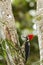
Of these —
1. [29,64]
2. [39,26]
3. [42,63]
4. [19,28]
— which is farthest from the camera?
[19,28]

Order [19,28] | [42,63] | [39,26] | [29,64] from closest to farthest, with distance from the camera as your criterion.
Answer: [42,63], [39,26], [29,64], [19,28]

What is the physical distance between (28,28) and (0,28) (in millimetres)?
1658

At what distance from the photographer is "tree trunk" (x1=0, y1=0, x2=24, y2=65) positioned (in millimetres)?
2031

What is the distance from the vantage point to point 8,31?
2117 millimetres

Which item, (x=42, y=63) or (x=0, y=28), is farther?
(x=0, y=28)

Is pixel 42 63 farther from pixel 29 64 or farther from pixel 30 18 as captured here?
pixel 30 18

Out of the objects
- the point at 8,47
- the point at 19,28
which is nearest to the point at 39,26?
the point at 8,47

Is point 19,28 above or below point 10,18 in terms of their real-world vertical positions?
below

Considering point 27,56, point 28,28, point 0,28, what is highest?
point 0,28

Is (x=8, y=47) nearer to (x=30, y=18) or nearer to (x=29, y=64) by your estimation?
(x=29, y=64)

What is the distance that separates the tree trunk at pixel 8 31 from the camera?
2031 mm

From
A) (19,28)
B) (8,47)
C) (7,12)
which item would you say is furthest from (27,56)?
(19,28)

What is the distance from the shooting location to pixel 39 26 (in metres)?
2.00

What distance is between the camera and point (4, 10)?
2.16 m
